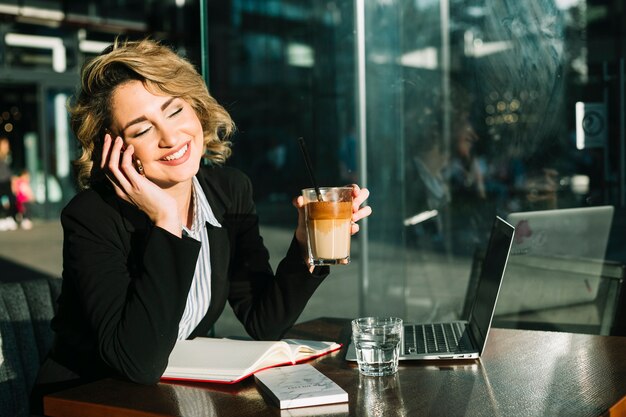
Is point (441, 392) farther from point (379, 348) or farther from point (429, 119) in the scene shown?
point (429, 119)

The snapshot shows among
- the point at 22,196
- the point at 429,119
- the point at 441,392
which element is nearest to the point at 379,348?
the point at 441,392

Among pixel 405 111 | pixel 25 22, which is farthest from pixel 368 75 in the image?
pixel 25 22

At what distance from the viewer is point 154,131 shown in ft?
6.31

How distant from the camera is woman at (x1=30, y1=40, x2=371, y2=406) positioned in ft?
5.38

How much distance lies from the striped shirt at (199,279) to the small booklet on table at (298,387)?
1.53 feet

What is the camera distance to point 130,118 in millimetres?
1932

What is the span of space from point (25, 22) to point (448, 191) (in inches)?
417

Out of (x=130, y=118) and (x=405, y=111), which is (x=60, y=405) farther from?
(x=405, y=111)

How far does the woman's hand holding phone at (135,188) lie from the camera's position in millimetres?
1727

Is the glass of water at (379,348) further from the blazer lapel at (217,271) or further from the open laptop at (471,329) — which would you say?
the blazer lapel at (217,271)

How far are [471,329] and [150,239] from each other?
82 centimetres

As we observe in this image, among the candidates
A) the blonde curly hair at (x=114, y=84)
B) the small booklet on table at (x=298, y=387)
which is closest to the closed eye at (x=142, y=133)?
the blonde curly hair at (x=114, y=84)

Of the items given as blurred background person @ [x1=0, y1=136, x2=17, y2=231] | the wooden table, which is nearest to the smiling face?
the wooden table

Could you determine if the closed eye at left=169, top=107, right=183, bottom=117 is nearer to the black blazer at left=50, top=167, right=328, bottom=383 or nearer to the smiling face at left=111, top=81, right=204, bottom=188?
the smiling face at left=111, top=81, right=204, bottom=188
